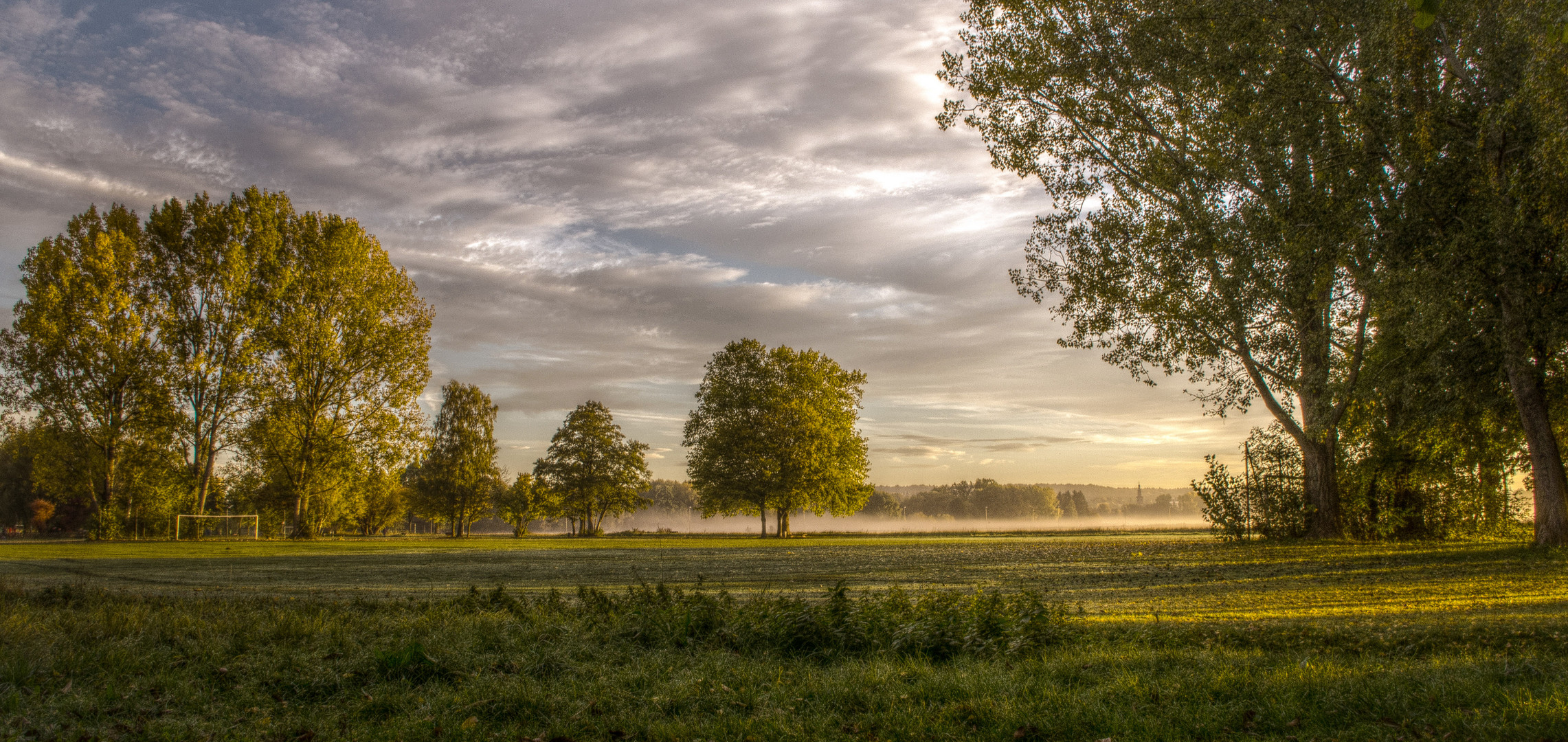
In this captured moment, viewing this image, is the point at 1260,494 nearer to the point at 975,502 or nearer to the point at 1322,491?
the point at 1322,491

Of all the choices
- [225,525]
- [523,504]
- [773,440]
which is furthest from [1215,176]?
[523,504]

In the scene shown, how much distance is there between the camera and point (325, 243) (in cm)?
4066

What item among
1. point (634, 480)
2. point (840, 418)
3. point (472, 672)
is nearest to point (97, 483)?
point (634, 480)

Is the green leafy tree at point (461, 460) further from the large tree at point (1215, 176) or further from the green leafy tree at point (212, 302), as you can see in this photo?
the large tree at point (1215, 176)

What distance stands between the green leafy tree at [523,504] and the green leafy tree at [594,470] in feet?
4.11

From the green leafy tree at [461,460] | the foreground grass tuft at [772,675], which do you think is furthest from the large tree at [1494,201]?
the green leafy tree at [461,460]

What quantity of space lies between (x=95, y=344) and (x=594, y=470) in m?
33.2

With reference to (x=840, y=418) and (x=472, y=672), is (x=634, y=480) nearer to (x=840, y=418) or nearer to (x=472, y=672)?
(x=840, y=418)

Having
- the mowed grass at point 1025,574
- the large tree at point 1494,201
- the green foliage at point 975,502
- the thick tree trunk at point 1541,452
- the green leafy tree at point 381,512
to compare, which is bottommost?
the green foliage at point 975,502

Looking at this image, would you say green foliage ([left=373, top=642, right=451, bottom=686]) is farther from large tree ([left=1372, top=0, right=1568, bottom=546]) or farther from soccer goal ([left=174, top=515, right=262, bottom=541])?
soccer goal ([left=174, top=515, right=262, bottom=541])

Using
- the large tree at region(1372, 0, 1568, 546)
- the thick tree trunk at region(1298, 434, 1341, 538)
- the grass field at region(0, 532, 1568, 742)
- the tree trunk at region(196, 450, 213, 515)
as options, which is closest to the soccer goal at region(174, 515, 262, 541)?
the tree trunk at region(196, 450, 213, 515)

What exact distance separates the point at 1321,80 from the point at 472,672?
22.2 m

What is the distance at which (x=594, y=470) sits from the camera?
2532 inches

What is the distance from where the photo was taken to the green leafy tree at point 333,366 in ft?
132
